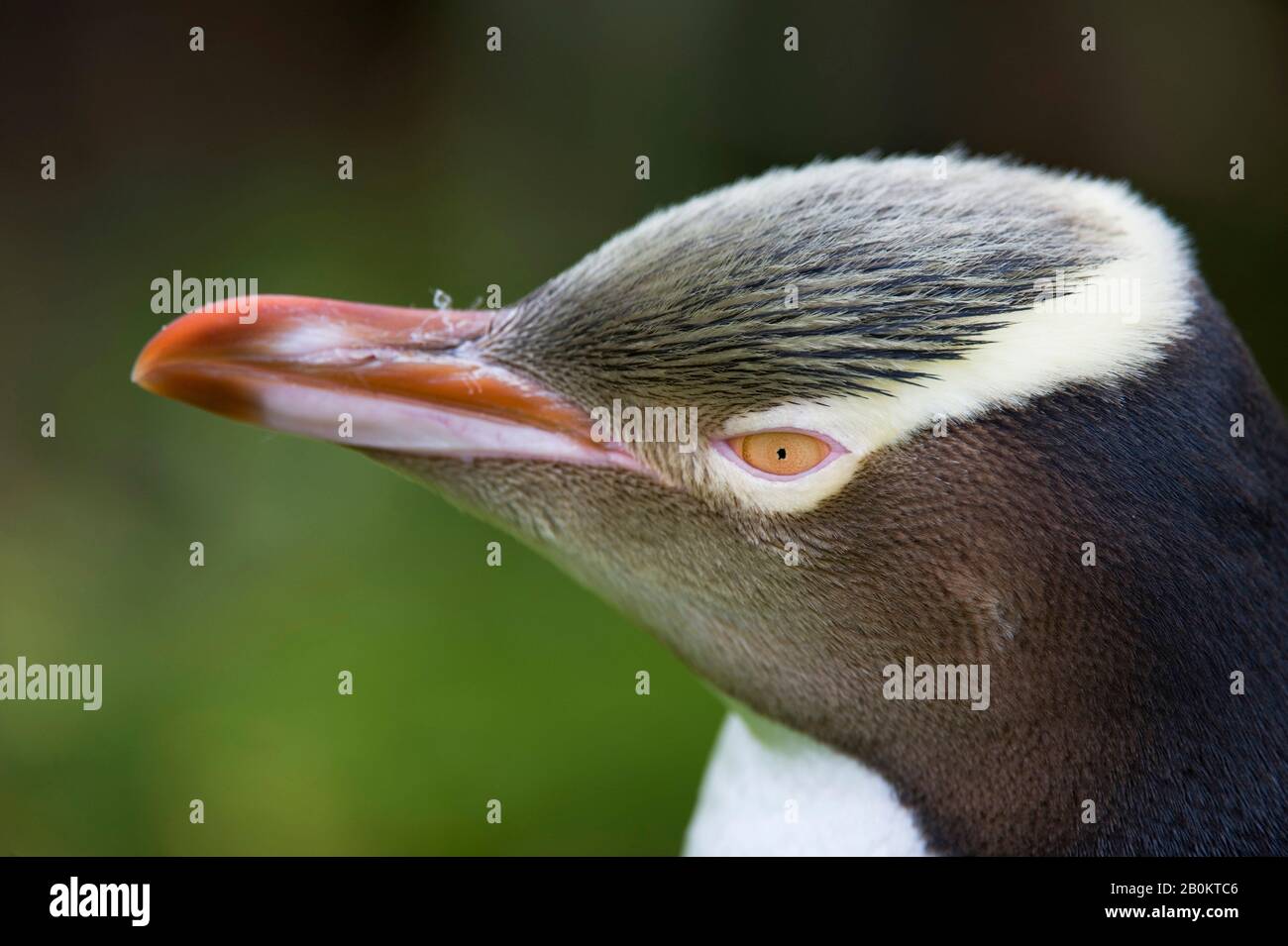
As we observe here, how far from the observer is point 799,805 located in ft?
7.18

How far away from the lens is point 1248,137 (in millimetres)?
5574

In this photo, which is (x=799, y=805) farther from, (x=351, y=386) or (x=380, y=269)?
(x=380, y=269)

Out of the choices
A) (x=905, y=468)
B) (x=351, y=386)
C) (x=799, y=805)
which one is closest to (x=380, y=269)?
(x=351, y=386)

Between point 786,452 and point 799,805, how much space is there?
2.09 feet

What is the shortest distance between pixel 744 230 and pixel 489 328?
45 centimetres

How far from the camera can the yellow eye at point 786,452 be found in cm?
193

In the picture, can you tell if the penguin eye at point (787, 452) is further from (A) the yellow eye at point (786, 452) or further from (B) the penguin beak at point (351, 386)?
(B) the penguin beak at point (351, 386)

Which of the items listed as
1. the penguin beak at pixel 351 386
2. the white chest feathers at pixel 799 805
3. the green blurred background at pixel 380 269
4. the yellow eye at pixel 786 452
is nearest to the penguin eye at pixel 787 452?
the yellow eye at pixel 786 452

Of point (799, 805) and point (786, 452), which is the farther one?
point (799, 805)

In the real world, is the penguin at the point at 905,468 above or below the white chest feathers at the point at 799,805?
above

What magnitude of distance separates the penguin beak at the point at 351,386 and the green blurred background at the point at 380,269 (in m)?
2.57

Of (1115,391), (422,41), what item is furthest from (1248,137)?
(1115,391)

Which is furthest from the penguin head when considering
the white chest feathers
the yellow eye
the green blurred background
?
the green blurred background

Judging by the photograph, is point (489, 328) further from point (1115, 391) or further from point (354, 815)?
point (354, 815)
